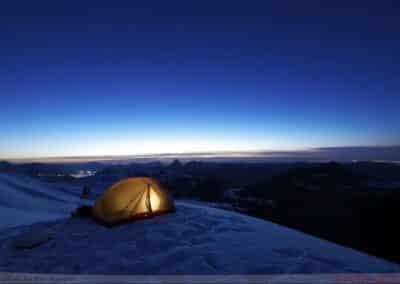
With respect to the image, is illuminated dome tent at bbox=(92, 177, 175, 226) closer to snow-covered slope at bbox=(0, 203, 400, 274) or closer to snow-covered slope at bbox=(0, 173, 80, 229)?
snow-covered slope at bbox=(0, 203, 400, 274)

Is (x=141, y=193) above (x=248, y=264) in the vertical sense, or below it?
above

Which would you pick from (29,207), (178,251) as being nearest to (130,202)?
(178,251)

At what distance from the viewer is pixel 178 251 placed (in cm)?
486

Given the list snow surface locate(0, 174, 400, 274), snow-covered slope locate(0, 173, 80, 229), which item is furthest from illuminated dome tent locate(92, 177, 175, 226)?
snow-covered slope locate(0, 173, 80, 229)

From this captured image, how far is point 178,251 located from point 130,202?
3189 mm

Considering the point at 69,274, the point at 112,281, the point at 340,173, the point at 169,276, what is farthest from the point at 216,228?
the point at 340,173

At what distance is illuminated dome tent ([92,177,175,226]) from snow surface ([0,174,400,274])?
0.35m

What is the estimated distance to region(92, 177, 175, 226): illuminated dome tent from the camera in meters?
7.13

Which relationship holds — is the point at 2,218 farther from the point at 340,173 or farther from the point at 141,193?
the point at 340,173

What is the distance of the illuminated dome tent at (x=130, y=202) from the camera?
7133 mm

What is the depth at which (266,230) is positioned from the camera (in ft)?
21.0

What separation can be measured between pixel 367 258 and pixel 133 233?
6091 mm

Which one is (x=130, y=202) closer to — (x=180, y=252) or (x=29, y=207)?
(x=180, y=252)

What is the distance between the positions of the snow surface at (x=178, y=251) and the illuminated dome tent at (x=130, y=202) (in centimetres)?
35
